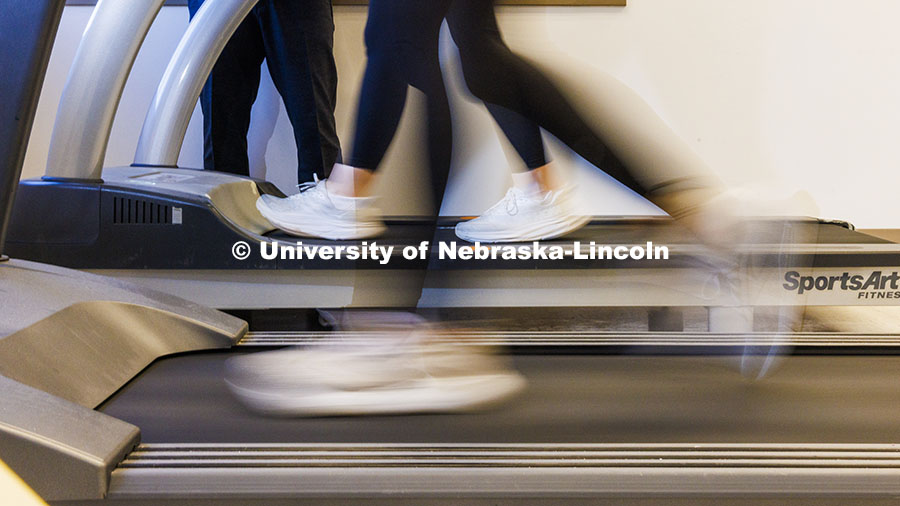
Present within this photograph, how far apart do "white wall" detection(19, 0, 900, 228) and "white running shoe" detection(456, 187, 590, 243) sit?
796 millimetres

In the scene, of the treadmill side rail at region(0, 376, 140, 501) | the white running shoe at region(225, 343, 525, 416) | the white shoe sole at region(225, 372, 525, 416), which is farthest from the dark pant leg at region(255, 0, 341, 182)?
the treadmill side rail at region(0, 376, 140, 501)

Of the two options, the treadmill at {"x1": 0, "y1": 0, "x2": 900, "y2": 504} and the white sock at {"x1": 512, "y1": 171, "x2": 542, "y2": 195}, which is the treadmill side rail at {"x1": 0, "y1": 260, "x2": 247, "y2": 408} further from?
the white sock at {"x1": 512, "y1": 171, "x2": 542, "y2": 195}

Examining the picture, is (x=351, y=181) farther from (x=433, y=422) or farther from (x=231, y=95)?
(x=231, y=95)

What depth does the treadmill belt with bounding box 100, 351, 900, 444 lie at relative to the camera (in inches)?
29.1

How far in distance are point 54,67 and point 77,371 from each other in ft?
6.96

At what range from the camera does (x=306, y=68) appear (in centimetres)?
207

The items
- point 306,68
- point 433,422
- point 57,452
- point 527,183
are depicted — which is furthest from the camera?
point 306,68

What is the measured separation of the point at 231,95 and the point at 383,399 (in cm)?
163

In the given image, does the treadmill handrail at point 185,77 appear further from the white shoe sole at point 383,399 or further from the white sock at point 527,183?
the white shoe sole at point 383,399

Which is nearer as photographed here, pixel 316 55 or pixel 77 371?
pixel 77 371

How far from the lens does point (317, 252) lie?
1.64 meters

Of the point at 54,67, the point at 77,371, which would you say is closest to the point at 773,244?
the point at 77,371

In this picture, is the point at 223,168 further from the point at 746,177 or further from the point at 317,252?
the point at 746,177

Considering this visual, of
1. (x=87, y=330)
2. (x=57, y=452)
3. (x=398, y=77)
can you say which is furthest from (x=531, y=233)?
(x=57, y=452)
